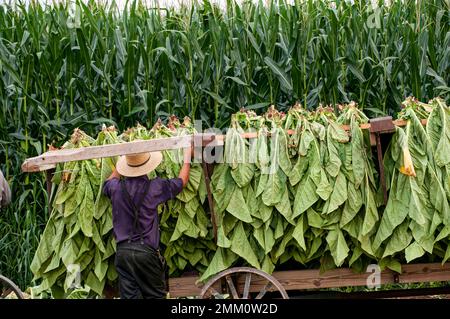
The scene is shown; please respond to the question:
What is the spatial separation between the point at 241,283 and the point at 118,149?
3.92 feet

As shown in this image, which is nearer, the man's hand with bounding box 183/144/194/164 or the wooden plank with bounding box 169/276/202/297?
the man's hand with bounding box 183/144/194/164

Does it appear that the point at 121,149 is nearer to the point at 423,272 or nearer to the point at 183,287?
the point at 183,287

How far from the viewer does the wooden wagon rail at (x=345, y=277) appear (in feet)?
17.3

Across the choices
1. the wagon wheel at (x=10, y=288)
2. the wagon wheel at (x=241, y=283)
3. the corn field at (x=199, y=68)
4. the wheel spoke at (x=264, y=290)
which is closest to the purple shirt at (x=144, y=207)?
the wagon wheel at (x=241, y=283)

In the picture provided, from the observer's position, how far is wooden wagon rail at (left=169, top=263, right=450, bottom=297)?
5.29m

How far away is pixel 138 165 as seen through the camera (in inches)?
210

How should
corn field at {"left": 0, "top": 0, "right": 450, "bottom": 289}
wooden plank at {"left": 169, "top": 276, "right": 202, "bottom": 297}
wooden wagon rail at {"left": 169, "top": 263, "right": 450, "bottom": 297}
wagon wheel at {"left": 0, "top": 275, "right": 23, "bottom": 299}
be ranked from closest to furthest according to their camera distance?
wooden wagon rail at {"left": 169, "top": 263, "right": 450, "bottom": 297} < wooden plank at {"left": 169, "top": 276, "right": 202, "bottom": 297} < wagon wheel at {"left": 0, "top": 275, "right": 23, "bottom": 299} < corn field at {"left": 0, "top": 0, "right": 450, "bottom": 289}

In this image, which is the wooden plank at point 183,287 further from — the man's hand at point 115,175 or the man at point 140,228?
the man's hand at point 115,175

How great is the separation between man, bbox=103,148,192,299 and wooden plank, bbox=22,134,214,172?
0.62 feet

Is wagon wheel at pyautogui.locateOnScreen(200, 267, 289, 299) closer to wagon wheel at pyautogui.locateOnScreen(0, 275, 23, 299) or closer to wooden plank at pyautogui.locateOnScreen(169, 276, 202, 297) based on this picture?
wooden plank at pyautogui.locateOnScreen(169, 276, 202, 297)

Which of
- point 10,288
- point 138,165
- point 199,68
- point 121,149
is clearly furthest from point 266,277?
point 199,68

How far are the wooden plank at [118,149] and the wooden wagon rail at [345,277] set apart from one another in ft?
3.27

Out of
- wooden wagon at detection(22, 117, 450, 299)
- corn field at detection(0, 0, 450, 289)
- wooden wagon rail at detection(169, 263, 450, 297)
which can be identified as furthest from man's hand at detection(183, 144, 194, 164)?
corn field at detection(0, 0, 450, 289)
